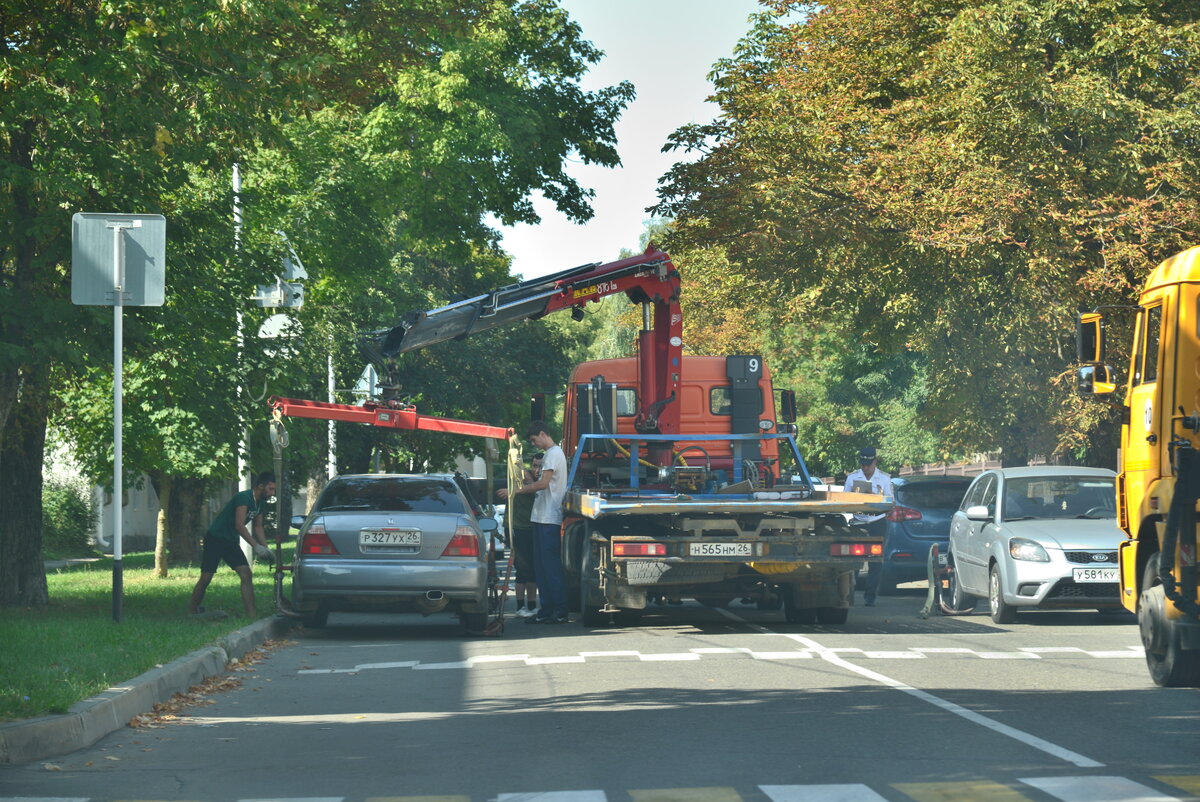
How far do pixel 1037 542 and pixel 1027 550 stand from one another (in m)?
0.13

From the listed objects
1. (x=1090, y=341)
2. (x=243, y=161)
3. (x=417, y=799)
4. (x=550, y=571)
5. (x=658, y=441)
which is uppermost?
(x=243, y=161)

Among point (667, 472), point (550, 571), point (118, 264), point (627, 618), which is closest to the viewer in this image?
point (118, 264)

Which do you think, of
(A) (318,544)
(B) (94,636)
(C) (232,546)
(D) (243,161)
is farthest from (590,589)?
(D) (243,161)

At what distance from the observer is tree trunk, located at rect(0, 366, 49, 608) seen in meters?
18.5

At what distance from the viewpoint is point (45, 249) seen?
16156 millimetres

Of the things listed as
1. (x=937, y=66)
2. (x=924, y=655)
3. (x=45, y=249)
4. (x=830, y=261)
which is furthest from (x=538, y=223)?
(x=924, y=655)

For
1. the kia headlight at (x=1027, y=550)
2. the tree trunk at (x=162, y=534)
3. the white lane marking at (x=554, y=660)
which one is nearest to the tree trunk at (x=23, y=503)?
the tree trunk at (x=162, y=534)

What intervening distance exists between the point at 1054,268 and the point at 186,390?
38.5 feet

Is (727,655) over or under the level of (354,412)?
under

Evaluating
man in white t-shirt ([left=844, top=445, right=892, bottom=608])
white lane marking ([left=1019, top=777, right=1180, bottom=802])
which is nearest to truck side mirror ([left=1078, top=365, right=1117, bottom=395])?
white lane marking ([left=1019, top=777, right=1180, bottom=802])

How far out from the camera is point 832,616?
53.5ft

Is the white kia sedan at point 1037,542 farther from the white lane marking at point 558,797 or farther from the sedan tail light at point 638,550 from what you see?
the white lane marking at point 558,797

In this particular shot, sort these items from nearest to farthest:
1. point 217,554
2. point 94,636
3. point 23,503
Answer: point 94,636
point 217,554
point 23,503

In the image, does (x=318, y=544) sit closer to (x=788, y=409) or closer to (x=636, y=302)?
(x=636, y=302)
